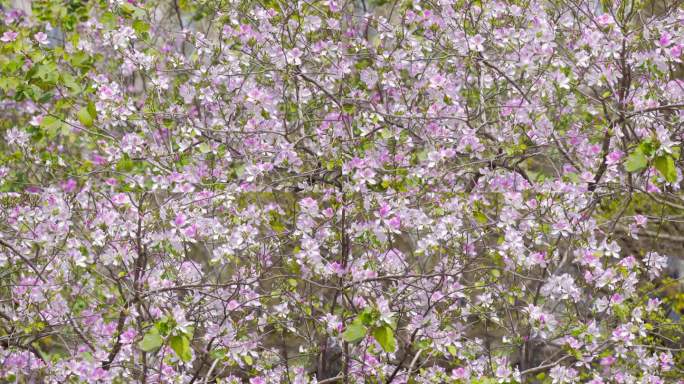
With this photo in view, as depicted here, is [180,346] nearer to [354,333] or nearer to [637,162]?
[354,333]

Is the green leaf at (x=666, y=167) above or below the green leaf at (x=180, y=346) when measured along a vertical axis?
above

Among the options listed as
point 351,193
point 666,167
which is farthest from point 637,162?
point 351,193

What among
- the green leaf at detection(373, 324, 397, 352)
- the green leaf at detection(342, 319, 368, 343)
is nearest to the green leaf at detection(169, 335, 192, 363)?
the green leaf at detection(342, 319, 368, 343)

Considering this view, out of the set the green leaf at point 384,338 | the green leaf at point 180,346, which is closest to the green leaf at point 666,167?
the green leaf at point 384,338

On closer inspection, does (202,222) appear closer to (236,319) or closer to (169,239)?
(169,239)

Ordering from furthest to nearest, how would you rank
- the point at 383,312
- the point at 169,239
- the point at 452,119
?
the point at 452,119, the point at 169,239, the point at 383,312

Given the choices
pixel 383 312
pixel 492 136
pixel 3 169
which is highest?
pixel 492 136

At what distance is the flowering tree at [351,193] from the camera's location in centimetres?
389

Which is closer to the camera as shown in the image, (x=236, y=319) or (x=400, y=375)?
(x=400, y=375)

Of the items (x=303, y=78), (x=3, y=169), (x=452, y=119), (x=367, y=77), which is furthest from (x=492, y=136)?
(x=3, y=169)

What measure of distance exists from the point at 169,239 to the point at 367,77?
51.9 inches

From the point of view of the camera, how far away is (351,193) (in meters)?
3.83

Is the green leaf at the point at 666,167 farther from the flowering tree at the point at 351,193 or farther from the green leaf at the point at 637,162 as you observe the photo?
the flowering tree at the point at 351,193

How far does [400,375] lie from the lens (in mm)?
3992
